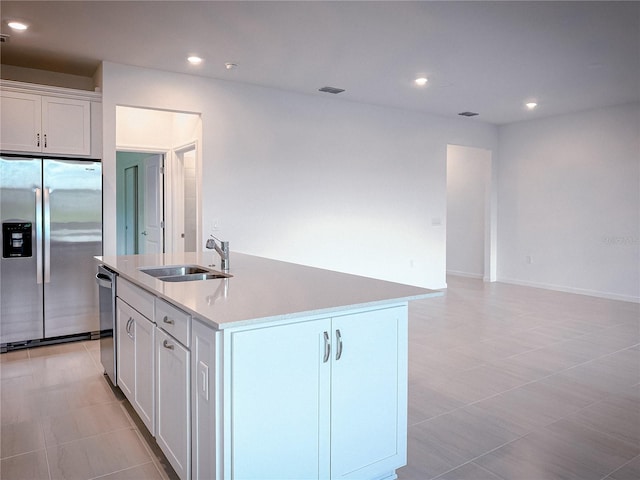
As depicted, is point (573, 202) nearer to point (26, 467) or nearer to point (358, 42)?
point (358, 42)

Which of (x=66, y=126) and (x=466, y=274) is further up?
(x=66, y=126)

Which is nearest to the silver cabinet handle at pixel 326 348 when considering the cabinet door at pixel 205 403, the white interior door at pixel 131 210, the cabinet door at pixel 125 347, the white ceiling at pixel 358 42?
the cabinet door at pixel 205 403

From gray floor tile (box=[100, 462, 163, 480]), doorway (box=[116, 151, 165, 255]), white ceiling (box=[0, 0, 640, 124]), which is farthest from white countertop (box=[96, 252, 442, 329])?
doorway (box=[116, 151, 165, 255])

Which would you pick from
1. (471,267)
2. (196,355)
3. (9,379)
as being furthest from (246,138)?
(471,267)

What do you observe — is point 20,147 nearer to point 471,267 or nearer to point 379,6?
point 379,6

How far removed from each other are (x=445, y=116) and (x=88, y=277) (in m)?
5.43

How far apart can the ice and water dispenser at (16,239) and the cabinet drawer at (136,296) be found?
1.71 m

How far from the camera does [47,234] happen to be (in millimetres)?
4160

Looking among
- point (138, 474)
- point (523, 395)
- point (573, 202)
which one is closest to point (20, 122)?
point (138, 474)

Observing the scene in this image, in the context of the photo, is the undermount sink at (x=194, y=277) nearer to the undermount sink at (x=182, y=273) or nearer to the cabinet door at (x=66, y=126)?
the undermount sink at (x=182, y=273)

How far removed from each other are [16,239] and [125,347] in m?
1.99

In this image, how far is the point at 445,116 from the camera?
7219mm

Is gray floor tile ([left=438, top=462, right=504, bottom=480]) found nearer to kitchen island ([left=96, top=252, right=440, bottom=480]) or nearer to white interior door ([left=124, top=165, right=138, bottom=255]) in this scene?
kitchen island ([left=96, top=252, right=440, bottom=480])

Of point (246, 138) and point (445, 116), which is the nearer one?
point (246, 138)
